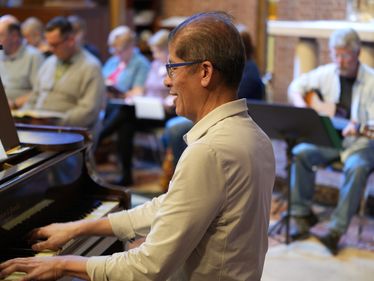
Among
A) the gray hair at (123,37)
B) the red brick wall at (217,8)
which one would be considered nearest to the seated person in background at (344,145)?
the gray hair at (123,37)

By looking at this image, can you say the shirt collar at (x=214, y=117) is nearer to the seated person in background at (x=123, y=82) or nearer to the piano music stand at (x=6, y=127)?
the piano music stand at (x=6, y=127)

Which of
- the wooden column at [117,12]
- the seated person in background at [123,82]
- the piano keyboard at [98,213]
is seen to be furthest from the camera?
the wooden column at [117,12]

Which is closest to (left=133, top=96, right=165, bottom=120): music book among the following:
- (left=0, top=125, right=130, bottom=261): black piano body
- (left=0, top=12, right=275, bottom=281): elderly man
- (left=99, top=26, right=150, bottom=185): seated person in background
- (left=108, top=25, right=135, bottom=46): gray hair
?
(left=99, top=26, right=150, bottom=185): seated person in background

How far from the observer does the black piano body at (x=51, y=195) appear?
1.99 m

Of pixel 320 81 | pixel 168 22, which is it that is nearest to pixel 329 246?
pixel 320 81

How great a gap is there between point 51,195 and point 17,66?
3.22 meters

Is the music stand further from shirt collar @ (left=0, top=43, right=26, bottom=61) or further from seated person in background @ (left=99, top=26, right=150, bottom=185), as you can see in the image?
shirt collar @ (left=0, top=43, right=26, bottom=61)

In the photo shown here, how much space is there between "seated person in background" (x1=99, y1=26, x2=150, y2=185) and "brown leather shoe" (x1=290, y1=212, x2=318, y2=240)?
170cm

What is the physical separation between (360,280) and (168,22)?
5.05 m

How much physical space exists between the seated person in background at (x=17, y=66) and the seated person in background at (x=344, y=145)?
87.9 inches

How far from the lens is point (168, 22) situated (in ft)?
25.9

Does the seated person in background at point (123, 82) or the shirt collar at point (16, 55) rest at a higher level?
the shirt collar at point (16, 55)

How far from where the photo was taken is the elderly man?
5.01 ft

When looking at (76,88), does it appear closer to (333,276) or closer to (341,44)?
(341,44)
